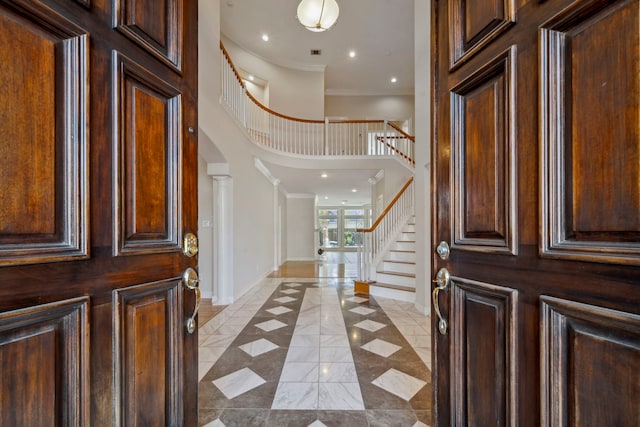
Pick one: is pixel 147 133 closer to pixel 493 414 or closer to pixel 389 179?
pixel 493 414

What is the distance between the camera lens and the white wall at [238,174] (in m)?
3.06

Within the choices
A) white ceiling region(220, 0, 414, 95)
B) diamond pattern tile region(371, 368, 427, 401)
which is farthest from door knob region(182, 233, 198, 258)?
white ceiling region(220, 0, 414, 95)

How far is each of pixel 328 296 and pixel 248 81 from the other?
5.39 m

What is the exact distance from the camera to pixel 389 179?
661 cm

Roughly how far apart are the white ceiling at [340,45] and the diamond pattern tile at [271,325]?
3.66m

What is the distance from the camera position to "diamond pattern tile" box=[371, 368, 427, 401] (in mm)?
1812

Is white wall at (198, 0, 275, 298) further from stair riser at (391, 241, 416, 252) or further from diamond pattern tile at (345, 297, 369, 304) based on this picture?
stair riser at (391, 241, 416, 252)

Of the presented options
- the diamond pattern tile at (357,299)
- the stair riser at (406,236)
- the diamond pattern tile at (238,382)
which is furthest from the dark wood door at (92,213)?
the stair riser at (406,236)

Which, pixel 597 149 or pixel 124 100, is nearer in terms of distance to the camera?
pixel 597 149

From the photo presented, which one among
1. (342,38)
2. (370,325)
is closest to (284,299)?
(370,325)

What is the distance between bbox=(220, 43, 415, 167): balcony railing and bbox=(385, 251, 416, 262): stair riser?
2.46 m

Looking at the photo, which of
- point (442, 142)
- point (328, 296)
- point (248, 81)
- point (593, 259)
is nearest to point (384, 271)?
point (328, 296)

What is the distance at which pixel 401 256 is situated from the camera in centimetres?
490

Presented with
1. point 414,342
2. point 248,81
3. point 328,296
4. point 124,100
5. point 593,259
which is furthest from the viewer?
point 248,81
